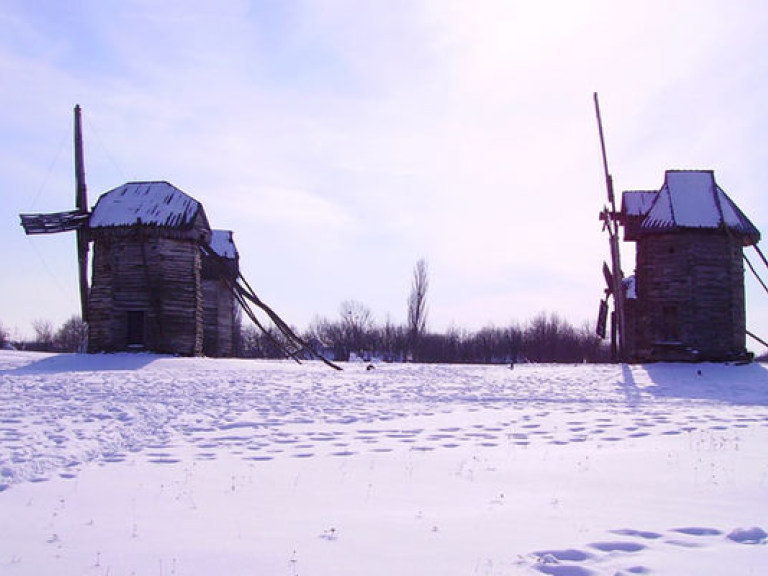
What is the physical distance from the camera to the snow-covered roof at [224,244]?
40112mm

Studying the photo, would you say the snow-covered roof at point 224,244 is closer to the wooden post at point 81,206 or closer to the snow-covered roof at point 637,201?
the wooden post at point 81,206

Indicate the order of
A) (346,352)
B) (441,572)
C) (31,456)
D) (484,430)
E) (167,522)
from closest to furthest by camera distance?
1. (441,572)
2. (167,522)
3. (31,456)
4. (484,430)
5. (346,352)

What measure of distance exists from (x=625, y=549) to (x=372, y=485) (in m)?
3.19

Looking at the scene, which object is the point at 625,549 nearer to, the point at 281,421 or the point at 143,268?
the point at 281,421

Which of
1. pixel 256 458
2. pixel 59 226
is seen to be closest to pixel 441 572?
pixel 256 458

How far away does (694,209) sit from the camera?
29.5 metres

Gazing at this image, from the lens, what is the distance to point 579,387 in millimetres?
21984

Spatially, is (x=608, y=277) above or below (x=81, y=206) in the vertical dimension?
below

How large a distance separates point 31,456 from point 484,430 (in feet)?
23.0

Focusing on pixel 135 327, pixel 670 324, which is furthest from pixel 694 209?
pixel 135 327

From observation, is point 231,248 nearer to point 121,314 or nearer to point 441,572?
point 121,314

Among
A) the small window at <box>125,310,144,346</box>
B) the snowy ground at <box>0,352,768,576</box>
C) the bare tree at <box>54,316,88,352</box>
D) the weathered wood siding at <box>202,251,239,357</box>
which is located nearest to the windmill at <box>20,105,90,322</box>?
the small window at <box>125,310,144,346</box>

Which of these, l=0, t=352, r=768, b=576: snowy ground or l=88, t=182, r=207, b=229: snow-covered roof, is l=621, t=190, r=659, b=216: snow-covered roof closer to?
l=0, t=352, r=768, b=576: snowy ground

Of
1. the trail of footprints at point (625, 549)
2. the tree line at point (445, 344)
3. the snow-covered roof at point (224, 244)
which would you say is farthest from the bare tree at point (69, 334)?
the trail of footprints at point (625, 549)
